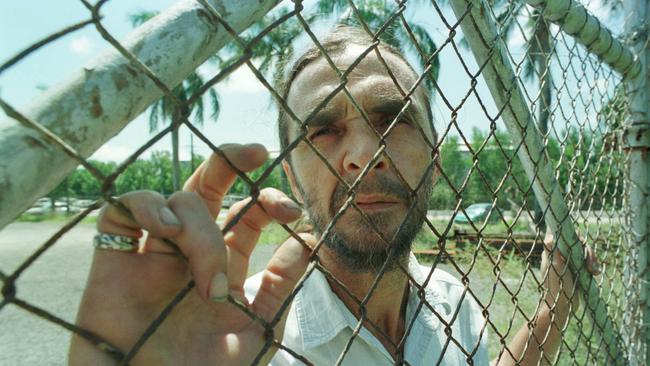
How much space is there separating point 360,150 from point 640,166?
1.78 m

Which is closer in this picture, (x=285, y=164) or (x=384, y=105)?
(x=384, y=105)

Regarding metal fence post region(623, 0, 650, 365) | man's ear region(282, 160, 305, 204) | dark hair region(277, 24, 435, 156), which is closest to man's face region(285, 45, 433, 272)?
dark hair region(277, 24, 435, 156)

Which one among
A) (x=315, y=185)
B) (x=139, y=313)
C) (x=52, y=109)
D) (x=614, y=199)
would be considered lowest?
(x=139, y=313)

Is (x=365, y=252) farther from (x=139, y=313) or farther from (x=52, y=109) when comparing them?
(x=52, y=109)

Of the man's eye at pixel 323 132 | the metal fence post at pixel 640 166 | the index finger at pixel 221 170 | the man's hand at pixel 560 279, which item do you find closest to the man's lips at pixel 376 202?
the man's eye at pixel 323 132

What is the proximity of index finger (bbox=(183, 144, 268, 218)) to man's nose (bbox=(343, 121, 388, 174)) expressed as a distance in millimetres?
510

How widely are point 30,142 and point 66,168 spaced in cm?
4

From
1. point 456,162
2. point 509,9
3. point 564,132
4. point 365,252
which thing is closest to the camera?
point 365,252

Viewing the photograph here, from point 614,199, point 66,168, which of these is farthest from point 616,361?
point 66,168

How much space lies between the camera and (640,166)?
231cm

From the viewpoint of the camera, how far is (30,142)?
18.2 inches

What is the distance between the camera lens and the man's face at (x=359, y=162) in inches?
51.2

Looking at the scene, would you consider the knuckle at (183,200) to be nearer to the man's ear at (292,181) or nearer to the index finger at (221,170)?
the index finger at (221,170)

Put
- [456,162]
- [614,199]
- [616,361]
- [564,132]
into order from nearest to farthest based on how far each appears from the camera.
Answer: [564,132]
[616,361]
[614,199]
[456,162]
